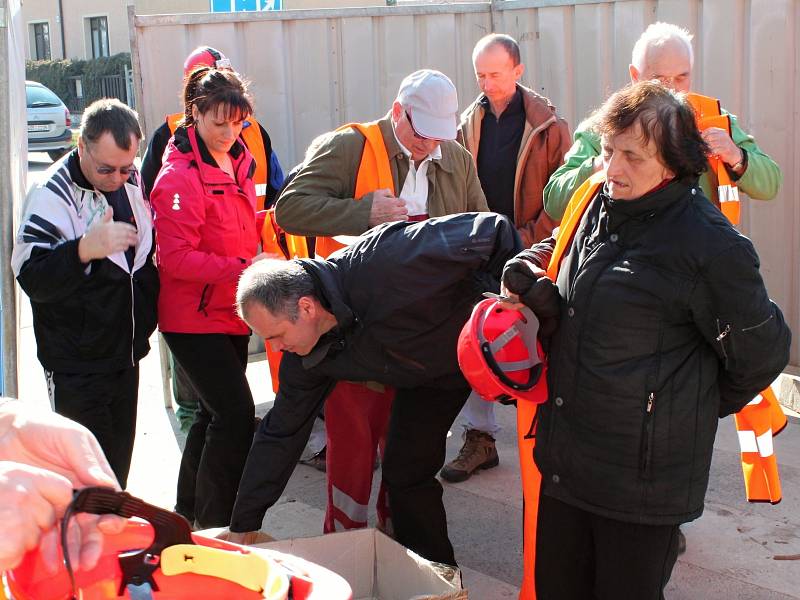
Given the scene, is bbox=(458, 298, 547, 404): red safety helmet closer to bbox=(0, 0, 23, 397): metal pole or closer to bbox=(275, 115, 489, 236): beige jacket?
bbox=(275, 115, 489, 236): beige jacket

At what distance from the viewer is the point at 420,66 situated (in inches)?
242

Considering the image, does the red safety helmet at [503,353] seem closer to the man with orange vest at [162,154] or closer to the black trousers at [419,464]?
the black trousers at [419,464]

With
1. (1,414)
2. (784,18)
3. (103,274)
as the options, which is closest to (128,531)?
(1,414)

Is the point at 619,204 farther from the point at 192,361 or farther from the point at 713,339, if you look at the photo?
the point at 192,361

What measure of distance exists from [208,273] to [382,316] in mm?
962

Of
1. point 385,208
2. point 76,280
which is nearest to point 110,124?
point 76,280

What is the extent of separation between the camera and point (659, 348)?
2.39 m

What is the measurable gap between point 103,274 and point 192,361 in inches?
19.3

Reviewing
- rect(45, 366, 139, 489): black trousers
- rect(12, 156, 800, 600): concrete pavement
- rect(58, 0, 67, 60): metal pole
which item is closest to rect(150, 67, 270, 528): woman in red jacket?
rect(45, 366, 139, 489): black trousers

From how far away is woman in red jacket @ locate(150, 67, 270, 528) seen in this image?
380 cm

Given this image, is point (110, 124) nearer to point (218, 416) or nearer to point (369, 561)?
point (218, 416)

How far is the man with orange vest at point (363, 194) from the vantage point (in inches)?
142

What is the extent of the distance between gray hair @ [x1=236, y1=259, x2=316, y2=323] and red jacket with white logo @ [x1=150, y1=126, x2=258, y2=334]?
85 centimetres

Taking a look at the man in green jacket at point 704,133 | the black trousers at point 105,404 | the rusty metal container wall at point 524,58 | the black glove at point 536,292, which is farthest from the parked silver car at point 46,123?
the black glove at point 536,292
